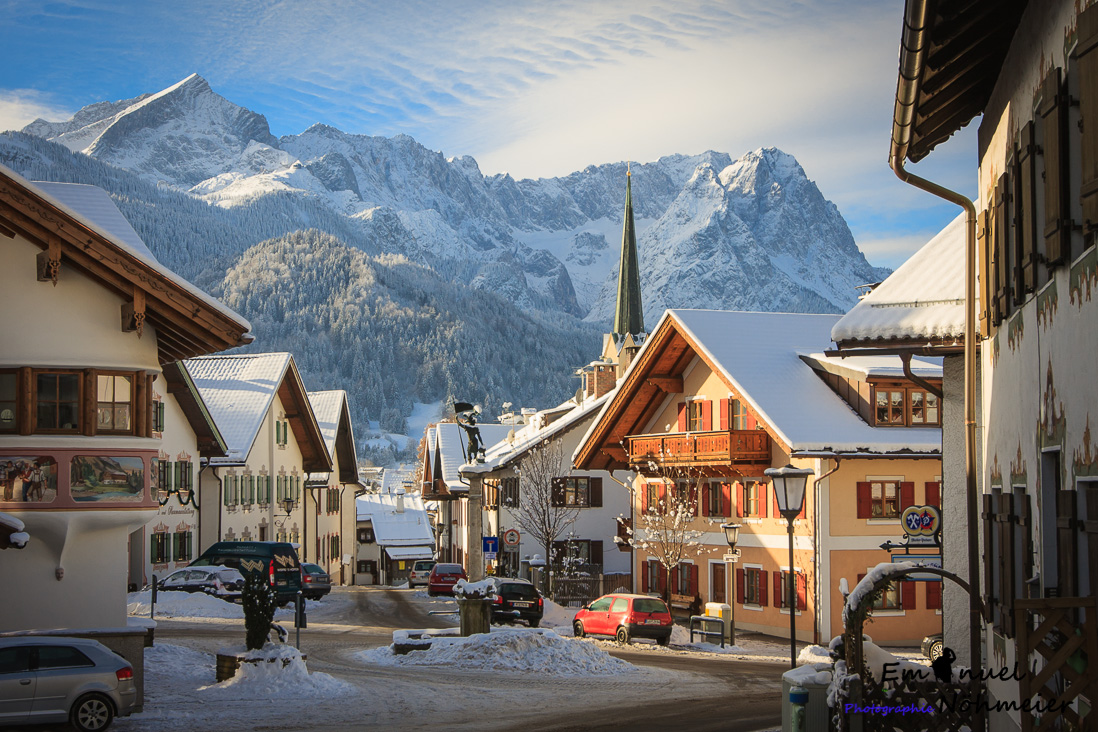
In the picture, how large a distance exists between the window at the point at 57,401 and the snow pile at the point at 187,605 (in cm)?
2099

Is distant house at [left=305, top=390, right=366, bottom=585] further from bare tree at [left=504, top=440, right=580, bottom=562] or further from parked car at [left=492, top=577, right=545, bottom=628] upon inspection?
parked car at [left=492, top=577, right=545, bottom=628]

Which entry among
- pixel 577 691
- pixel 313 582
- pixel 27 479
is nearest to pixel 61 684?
pixel 27 479

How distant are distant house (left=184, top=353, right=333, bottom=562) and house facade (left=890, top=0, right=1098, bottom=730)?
4361 centimetres

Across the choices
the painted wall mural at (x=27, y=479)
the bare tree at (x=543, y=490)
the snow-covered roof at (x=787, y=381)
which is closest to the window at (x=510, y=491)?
the bare tree at (x=543, y=490)

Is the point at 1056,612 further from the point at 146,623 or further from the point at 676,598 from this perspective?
the point at 676,598

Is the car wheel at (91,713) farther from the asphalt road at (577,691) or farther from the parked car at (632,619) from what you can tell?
the parked car at (632,619)

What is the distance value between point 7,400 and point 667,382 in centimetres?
2745

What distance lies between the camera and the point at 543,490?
2093 inches

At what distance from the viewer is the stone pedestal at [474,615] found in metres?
30.1

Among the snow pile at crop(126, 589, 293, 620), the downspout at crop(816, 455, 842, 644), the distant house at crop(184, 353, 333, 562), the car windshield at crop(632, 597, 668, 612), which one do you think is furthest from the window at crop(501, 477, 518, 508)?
the downspout at crop(816, 455, 842, 644)

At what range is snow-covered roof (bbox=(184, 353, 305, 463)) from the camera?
55000mm

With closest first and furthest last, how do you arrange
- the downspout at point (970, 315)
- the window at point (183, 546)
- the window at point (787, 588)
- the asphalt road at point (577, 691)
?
the downspout at point (970, 315), the asphalt road at point (577, 691), the window at point (787, 588), the window at point (183, 546)

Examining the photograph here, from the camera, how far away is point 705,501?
141ft

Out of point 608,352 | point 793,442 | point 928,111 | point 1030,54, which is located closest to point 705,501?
point 793,442
